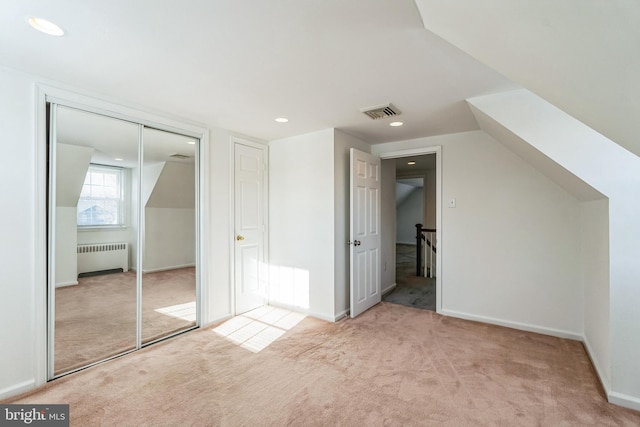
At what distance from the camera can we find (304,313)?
369 centimetres

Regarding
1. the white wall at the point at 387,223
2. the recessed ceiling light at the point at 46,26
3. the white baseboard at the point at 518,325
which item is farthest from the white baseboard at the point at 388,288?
the recessed ceiling light at the point at 46,26

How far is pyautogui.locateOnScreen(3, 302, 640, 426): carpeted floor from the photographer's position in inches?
72.1

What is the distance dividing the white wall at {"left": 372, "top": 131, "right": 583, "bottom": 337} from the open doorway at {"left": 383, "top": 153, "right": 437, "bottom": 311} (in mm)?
709

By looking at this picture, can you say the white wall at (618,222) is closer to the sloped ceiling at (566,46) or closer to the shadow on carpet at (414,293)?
the sloped ceiling at (566,46)

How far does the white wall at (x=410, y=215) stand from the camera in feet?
35.9

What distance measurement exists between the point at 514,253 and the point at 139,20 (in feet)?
12.6

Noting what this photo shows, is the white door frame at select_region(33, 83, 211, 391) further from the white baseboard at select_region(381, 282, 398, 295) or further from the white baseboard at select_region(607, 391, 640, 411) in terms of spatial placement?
the white baseboard at select_region(607, 391, 640, 411)

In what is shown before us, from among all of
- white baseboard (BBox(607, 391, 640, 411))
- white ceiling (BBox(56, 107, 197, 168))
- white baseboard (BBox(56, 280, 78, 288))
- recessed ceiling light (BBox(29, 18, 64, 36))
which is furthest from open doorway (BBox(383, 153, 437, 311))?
recessed ceiling light (BBox(29, 18, 64, 36))

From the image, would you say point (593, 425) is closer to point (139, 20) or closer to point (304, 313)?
point (304, 313)

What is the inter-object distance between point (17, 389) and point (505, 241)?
179 inches

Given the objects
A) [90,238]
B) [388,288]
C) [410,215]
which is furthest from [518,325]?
[410,215]

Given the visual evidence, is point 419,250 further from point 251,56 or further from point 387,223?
point 251,56

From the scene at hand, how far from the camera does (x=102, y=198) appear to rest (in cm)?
256

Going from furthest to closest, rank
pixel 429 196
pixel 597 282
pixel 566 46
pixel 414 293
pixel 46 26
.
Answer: pixel 429 196, pixel 414 293, pixel 597 282, pixel 46 26, pixel 566 46
